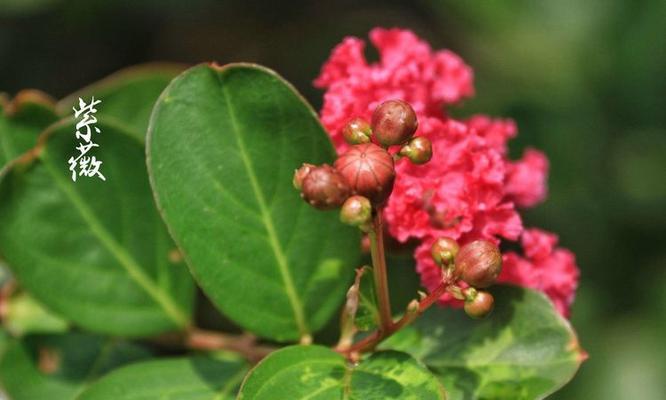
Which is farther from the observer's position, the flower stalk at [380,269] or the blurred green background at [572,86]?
the blurred green background at [572,86]

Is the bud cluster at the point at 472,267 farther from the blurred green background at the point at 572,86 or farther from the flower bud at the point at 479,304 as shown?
the blurred green background at the point at 572,86

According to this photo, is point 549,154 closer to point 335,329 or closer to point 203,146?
point 335,329

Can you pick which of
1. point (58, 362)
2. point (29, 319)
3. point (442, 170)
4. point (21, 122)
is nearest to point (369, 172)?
point (442, 170)

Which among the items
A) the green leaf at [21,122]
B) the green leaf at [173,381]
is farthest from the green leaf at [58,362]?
the green leaf at [21,122]

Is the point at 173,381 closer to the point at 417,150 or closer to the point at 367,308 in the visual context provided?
the point at 367,308

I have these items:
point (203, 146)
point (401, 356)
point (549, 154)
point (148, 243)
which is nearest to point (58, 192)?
point (148, 243)

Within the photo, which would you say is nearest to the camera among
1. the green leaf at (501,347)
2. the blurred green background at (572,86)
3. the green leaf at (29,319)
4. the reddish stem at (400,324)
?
the reddish stem at (400,324)

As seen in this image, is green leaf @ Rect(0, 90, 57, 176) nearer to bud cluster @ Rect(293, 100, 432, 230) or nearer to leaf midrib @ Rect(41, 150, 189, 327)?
leaf midrib @ Rect(41, 150, 189, 327)
